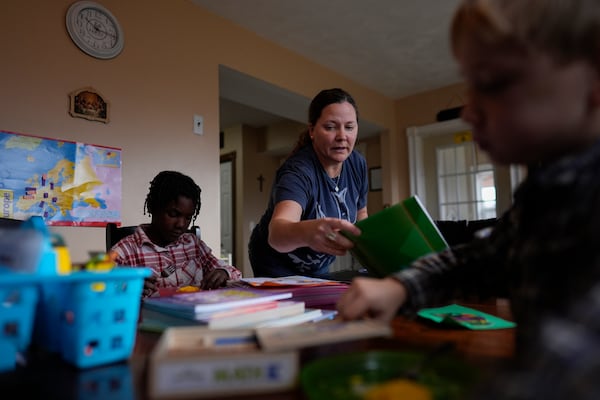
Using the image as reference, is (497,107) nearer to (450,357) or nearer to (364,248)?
(450,357)

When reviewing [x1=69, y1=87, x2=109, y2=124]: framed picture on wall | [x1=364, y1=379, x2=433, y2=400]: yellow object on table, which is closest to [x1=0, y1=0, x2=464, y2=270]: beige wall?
[x1=69, y1=87, x2=109, y2=124]: framed picture on wall

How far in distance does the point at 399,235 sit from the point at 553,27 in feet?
1.29

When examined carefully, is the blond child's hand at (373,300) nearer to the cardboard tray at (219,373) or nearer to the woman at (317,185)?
the cardboard tray at (219,373)

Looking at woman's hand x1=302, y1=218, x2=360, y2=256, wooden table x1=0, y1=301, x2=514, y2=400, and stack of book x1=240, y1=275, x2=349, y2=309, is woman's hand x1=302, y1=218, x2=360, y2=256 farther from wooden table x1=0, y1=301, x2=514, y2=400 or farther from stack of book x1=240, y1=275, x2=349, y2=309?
wooden table x1=0, y1=301, x2=514, y2=400

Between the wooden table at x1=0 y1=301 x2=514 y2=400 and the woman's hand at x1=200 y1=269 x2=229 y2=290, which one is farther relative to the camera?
the woman's hand at x1=200 y1=269 x2=229 y2=290

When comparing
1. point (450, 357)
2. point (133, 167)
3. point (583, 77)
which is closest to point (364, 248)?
point (450, 357)

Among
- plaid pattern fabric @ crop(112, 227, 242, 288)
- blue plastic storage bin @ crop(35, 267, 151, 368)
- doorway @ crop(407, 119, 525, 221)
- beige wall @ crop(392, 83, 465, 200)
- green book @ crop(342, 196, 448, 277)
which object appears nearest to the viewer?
blue plastic storage bin @ crop(35, 267, 151, 368)

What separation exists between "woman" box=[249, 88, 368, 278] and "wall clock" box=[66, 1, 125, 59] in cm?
135

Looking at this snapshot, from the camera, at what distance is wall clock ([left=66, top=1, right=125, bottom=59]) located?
204cm

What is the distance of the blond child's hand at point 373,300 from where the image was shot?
0.50 meters

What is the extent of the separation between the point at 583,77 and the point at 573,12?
0.05 metres

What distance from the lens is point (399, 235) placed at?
68 cm

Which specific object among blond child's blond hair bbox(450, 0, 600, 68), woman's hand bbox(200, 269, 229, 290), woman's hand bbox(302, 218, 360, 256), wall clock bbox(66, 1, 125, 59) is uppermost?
wall clock bbox(66, 1, 125, 59)

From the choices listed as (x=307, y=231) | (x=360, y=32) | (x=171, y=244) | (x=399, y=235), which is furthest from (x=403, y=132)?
(x=399, y=235)
